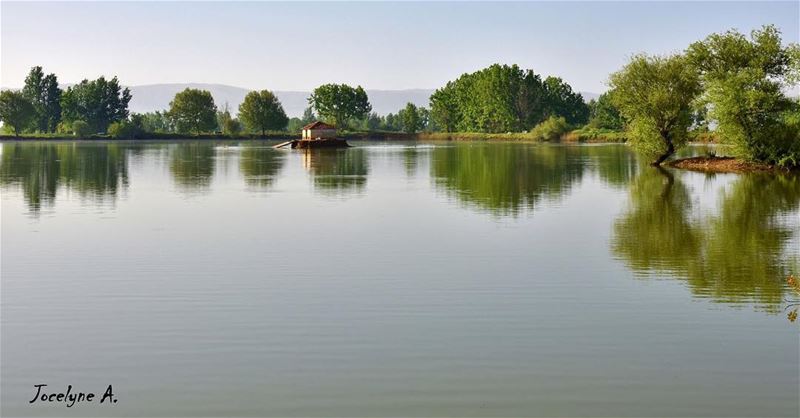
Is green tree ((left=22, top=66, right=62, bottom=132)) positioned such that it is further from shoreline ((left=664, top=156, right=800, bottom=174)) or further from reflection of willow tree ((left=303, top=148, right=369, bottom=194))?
shoreline ((left=664, top=156, right=800, bottom=174))

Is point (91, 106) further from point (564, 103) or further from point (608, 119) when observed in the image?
point (608, 119)

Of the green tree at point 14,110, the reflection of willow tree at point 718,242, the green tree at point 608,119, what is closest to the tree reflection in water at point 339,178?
the reflection of willow tree at point 718,242

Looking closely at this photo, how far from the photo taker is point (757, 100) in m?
55.6

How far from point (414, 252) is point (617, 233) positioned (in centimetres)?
730

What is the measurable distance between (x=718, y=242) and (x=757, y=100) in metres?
35.2

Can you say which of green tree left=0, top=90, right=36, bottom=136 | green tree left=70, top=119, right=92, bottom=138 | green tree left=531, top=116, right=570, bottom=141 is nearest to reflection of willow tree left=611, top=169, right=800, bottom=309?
green tree left=531, top=116, right=570, bottom=141

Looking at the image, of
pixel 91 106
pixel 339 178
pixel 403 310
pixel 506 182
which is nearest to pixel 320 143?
pixel 339 178

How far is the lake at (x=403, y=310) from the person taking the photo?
1103cm

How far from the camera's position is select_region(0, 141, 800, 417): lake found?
36.2 ft

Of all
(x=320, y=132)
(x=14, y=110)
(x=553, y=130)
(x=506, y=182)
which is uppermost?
(x=14, y=110)

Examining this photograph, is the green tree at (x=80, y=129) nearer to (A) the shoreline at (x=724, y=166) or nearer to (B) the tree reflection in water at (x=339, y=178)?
(B) the tree reflection in water at (x=339, y=178)

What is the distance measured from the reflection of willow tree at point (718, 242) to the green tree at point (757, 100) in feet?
54.7

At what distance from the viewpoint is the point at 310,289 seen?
1766 centimetres

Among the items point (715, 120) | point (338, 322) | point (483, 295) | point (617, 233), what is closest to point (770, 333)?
point (483, 295)
